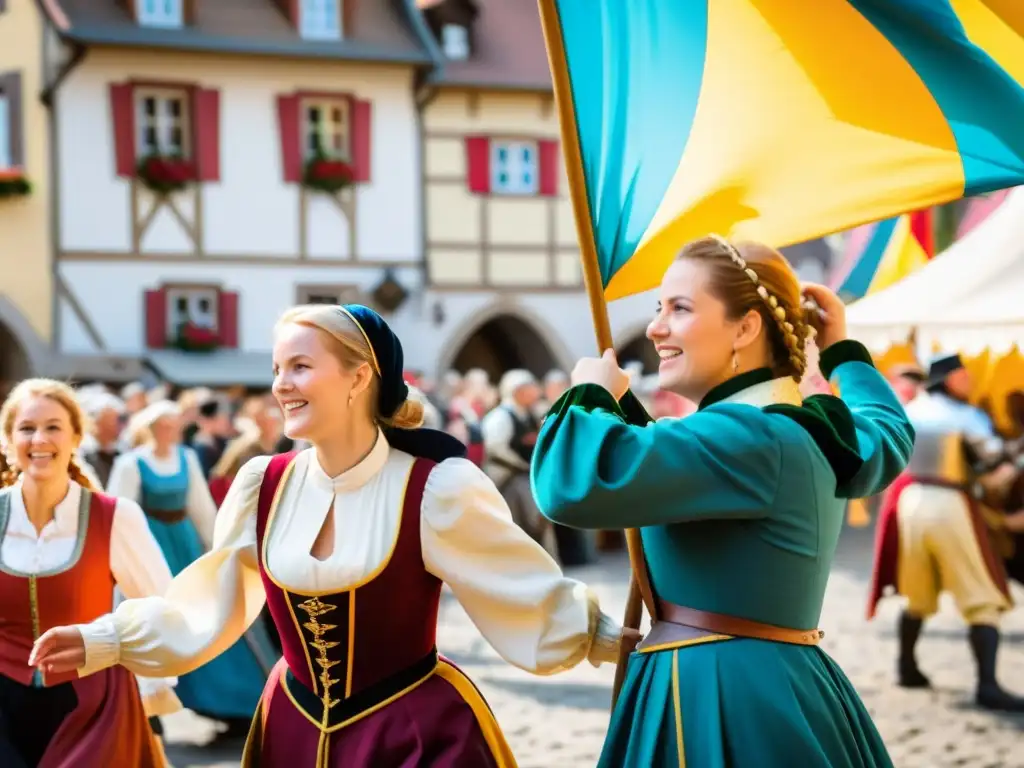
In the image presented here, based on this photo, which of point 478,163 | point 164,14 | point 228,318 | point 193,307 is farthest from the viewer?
point 478,163

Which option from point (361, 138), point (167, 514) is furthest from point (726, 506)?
point (361, 138)

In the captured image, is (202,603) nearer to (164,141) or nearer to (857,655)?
(857,655)

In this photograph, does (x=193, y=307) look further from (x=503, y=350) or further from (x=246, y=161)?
(x=503, y=350)

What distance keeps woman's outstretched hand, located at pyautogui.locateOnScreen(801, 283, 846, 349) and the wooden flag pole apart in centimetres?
51

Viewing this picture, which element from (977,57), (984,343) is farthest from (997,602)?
(977,57)

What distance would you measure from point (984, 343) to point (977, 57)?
5.41 meters

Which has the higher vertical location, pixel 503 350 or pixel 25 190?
pixel 25 190

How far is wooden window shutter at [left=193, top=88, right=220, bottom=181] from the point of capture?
21188 mm

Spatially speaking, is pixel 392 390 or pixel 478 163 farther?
pixel 478 163

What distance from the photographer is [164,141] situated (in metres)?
21.4

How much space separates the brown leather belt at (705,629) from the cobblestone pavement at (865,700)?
3.38m

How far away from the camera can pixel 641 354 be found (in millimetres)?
25875

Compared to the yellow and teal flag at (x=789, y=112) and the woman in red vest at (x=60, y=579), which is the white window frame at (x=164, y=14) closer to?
the woman in red vest at (x=60, y=579)

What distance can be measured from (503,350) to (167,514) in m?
17.6
